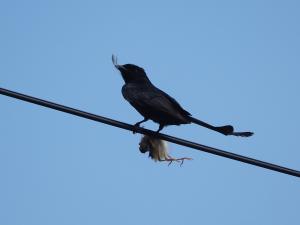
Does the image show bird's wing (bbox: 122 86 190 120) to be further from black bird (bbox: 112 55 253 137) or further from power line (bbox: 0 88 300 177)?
power line (bbox: 0 88 300 177)

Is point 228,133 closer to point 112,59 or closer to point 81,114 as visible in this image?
point 81,114

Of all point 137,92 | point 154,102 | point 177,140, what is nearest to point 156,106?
point 154,102

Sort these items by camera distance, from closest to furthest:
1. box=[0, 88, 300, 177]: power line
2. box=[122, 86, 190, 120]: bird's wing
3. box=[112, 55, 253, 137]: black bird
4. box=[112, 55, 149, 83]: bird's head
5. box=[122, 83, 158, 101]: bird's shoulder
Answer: box=[0, 88, 300, 177]: power line → box=[112, 55, 253, 137]: black bird → box=[122, 86, 190, 120]: bird's wing → box=[122, 83, 158, 101]: bird's shoulder → box=[112, 55, 149, 83]: bird's head

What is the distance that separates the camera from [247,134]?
6945mm

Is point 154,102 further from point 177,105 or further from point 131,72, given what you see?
point 131,72

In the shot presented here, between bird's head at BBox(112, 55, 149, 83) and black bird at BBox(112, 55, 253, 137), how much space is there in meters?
0.06

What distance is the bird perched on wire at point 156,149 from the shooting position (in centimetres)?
742

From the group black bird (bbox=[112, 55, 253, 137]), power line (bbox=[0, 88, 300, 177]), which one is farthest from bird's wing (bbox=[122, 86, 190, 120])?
power line (bbox=[0, 88, 300, 177])

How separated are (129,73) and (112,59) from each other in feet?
1.09

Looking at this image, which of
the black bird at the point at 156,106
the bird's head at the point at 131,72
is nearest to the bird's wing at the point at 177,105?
the black bird at the point at 156,106

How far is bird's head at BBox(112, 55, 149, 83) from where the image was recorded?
30.4 feet

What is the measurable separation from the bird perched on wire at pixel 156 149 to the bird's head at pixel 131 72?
1.85m

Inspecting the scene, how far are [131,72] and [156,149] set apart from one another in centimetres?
220

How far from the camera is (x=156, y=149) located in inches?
293
